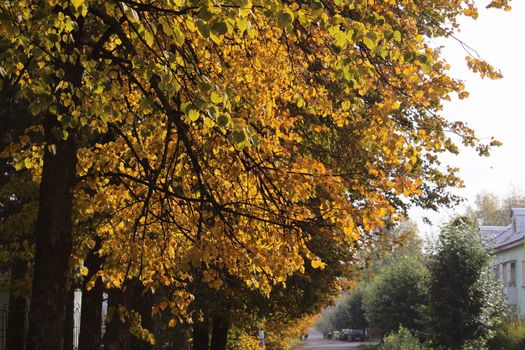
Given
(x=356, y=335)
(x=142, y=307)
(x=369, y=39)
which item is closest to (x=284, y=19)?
(x=369, y=39)

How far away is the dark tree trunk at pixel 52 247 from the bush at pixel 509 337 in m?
27.0

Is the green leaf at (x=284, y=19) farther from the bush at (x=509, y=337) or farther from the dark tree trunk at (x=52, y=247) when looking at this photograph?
the bush at (x=509, y=337)

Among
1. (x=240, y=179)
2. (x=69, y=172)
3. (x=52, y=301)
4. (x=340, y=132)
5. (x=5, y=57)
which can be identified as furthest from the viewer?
(x=340, y=132)

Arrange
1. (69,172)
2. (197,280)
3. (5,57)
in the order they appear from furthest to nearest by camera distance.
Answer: (197,280) → (69,172) → (5,57)

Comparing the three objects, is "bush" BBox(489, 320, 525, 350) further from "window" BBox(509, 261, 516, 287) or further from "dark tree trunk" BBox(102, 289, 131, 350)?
"dark tree trunk" BBox(102, 289, 131, 350)

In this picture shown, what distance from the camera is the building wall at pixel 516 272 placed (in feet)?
165

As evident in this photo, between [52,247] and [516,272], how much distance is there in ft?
159

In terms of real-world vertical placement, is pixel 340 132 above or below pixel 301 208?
above

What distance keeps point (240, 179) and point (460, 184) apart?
5034 mm

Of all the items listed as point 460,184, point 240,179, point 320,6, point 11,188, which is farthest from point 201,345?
point 320,6

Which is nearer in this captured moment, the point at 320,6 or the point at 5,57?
the point at 320,6

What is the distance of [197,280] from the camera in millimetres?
18453

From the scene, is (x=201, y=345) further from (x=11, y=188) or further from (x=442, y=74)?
(x=442, y=74)

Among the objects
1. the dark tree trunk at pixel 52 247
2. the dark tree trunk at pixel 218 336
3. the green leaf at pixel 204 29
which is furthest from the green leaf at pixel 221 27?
the dark tree trunk at pixel 218 336
